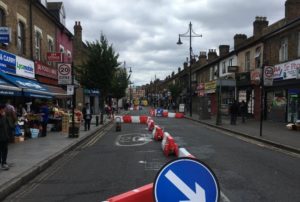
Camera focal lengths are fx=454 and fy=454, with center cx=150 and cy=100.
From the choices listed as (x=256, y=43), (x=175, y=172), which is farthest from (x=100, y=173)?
(x=256, y=43)

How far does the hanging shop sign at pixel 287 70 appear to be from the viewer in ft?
92.0

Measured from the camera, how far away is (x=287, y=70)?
97.1ft

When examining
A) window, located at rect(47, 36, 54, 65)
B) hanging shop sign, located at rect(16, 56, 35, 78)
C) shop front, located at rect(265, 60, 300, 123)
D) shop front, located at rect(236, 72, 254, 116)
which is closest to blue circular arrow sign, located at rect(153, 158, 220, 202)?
hanging shop sign, located at rect(16, 56, 35, 78)

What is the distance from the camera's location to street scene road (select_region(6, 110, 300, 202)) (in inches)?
335

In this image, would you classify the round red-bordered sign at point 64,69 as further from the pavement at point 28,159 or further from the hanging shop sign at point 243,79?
the hanging shop sign at point 243,79

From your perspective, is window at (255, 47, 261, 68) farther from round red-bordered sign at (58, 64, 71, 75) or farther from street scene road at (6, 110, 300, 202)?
round red-bordered sign at (58, 64, 71, 75)

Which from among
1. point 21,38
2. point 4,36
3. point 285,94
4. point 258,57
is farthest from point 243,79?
point 4,36

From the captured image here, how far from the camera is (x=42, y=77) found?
28891 mm

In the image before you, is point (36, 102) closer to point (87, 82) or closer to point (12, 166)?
point (87, 82)

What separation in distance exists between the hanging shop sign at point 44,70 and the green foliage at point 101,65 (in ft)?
11.5

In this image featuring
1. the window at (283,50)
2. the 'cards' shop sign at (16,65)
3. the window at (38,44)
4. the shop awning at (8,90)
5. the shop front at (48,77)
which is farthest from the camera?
the window at (283,50)

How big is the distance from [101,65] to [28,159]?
22.0 meters

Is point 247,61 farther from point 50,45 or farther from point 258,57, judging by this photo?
point 50,45

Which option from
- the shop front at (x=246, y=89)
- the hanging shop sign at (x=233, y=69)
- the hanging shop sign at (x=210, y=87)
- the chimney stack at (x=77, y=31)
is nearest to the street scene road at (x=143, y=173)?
the shop front at (x=246, y=89)
